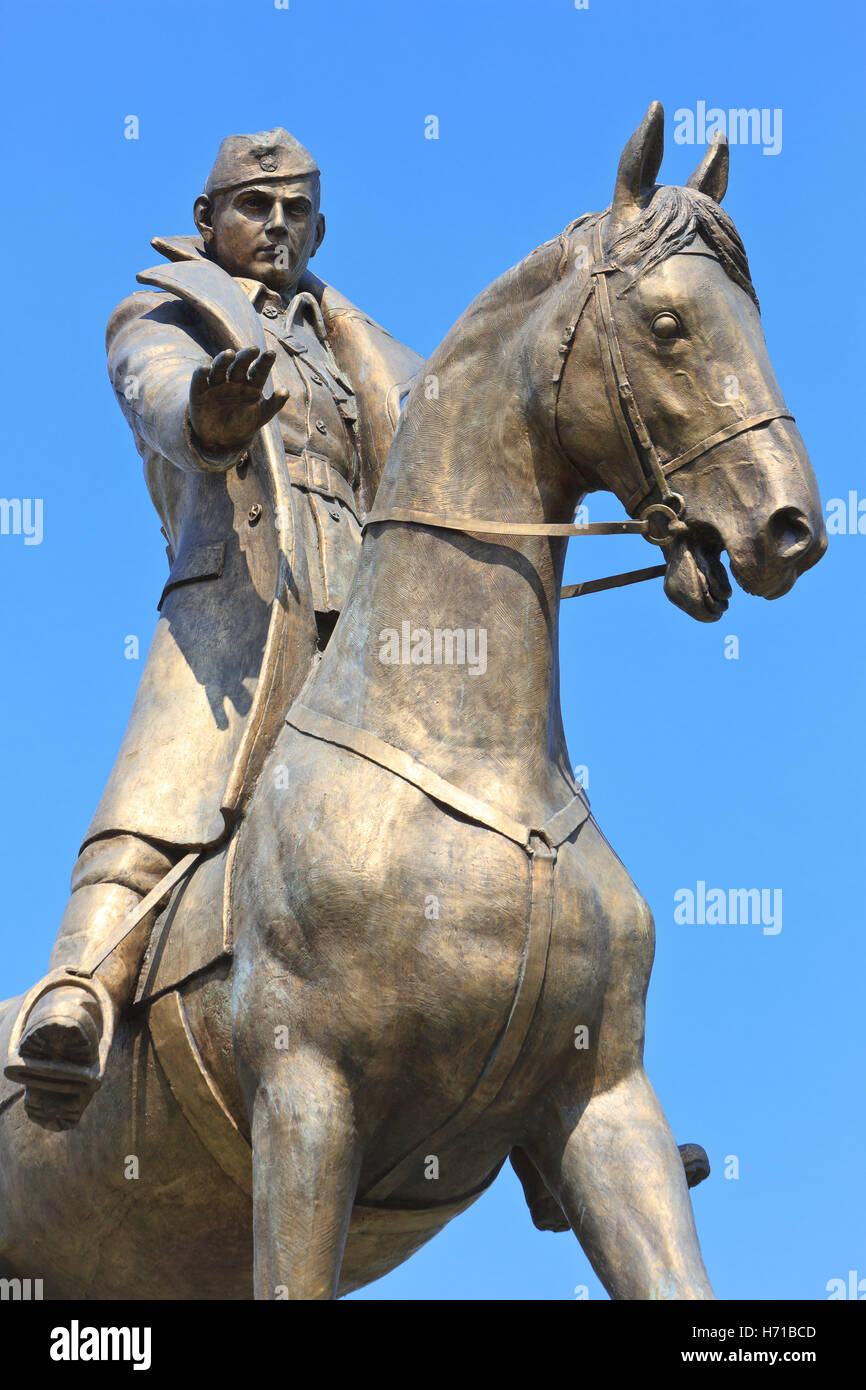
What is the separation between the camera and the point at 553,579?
27.8ft

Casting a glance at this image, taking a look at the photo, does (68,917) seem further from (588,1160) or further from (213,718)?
(588,1160)

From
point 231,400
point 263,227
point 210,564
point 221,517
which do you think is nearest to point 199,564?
point 210,564

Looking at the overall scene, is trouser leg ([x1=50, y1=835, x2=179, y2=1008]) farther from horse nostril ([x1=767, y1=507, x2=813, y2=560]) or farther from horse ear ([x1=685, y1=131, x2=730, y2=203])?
horse ear ([x1=685, y1=131, x2=730, y2=203])

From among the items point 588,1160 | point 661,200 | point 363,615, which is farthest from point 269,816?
point 661,200

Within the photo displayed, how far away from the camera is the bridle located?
8.05 meters

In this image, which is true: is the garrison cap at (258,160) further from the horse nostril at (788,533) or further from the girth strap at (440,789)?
the horse nostril at (788,533)

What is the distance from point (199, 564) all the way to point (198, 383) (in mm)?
1439

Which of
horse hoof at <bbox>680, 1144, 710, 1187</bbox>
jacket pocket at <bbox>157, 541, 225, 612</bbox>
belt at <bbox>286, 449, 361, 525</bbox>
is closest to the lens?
horse hoof at <bbox>680, 1144, 710, 1187</bbox>

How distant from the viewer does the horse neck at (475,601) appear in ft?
27.2

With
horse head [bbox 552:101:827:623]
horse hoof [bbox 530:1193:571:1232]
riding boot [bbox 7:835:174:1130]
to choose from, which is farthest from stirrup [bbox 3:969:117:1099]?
horse head [bbox 552:101:827:623]

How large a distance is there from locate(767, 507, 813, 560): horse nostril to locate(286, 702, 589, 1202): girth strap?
1.23 meters

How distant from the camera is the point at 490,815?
8.13 m

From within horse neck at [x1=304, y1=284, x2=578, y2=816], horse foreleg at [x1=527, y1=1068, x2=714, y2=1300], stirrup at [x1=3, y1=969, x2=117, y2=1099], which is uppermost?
horse neck at [x1=304, y1=284, x2=578, y2=816]

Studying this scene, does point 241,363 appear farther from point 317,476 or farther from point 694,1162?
point 694,1162
